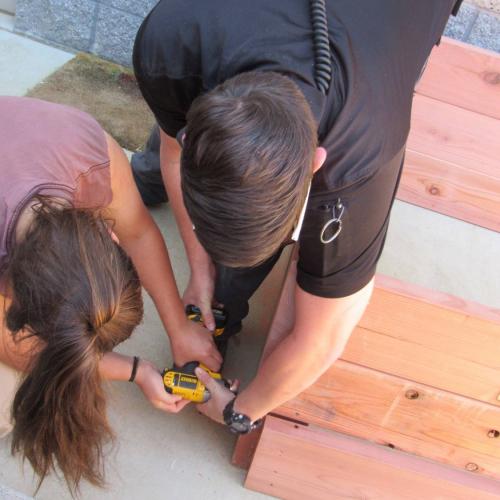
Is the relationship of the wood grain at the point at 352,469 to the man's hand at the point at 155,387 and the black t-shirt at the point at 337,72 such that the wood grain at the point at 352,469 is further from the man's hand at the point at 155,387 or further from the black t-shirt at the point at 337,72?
the black t-shirt at the point at 337,72

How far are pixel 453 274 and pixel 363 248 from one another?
104 cm

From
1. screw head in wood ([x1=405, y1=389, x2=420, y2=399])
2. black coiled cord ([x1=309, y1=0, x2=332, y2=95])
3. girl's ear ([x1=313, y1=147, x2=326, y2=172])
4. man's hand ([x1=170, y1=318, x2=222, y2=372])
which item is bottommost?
man's hand ([x1=170, y1=318, x2=222, y2=372])

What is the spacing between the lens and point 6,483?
142cm

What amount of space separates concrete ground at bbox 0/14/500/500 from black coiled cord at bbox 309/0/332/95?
103 cm

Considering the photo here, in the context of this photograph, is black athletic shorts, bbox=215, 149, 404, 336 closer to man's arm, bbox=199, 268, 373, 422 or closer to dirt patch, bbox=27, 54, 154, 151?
man's arm, bbox=199, 268, 373, 422

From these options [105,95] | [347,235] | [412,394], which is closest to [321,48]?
[347,235]

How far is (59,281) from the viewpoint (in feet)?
2.81

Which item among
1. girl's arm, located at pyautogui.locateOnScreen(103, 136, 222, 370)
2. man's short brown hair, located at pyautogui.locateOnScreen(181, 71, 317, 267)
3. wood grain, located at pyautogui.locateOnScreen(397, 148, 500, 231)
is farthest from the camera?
wood grain, located at pyautogui.locateOnScreen(397, 148, 500, 231)

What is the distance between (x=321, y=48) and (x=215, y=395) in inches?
34.8

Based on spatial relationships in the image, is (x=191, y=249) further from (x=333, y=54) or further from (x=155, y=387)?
(x=333, y=54)

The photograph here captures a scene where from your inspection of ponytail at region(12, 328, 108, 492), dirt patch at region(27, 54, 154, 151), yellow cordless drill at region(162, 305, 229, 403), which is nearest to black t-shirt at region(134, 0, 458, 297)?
ponytail at region(12, 328, 108, 492)

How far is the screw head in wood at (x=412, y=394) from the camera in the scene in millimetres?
1285

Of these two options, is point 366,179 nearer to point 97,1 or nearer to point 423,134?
point 423,134

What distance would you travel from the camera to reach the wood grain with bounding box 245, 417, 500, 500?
4.60 feet
